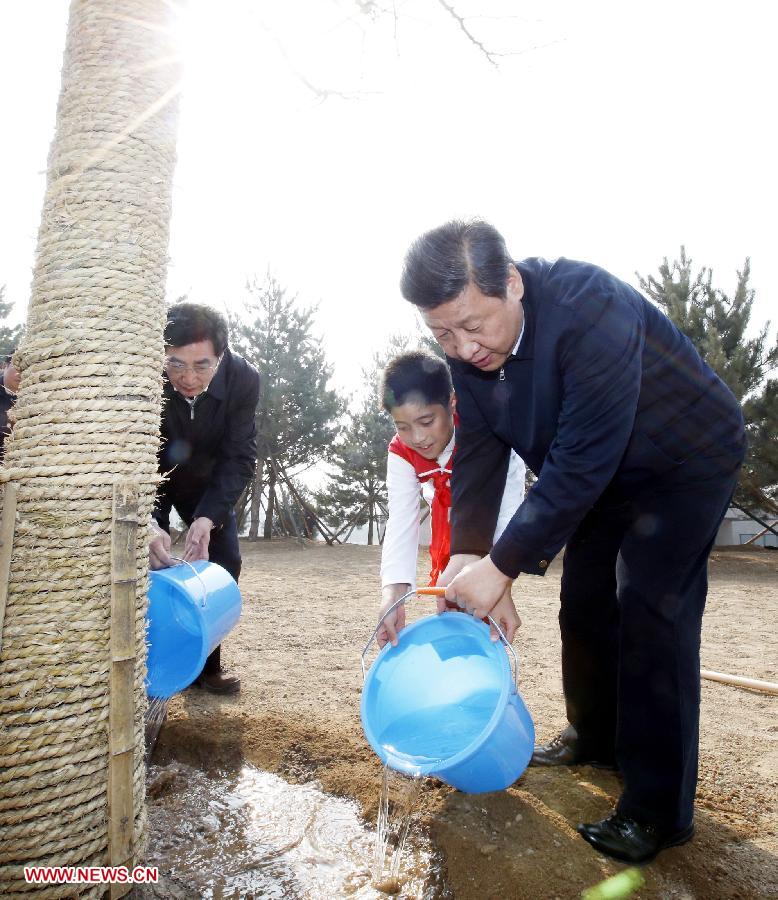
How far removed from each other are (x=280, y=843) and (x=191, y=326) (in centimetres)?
172

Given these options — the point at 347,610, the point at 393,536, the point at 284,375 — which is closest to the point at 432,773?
the point at 393,536

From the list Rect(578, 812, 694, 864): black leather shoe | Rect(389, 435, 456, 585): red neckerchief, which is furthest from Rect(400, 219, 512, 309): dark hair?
Rect(578, 812, 694, 864): black leather shoe

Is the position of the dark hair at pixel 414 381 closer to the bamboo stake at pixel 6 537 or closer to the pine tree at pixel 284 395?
the bamboo stake at pixel 6 537

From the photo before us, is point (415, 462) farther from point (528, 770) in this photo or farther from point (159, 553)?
point (528, 770)

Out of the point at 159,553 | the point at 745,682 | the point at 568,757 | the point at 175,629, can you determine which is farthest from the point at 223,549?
the point at 745,682

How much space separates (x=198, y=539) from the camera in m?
2.43

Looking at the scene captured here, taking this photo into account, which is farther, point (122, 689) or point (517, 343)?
point (517, 343)

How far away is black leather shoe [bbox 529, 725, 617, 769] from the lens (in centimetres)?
196

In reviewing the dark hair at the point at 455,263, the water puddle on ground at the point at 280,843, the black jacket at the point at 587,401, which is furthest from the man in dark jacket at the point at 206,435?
the dark hair at the point at 455,263

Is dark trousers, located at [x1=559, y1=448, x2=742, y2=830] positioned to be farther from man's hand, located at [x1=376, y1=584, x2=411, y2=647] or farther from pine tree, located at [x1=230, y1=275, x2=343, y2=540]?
pine tree, located at [x1=230, y1=275, x2=343, y2=540]

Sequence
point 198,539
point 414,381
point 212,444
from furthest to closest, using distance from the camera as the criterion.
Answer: point 212,444
point 198,539
point 414,381

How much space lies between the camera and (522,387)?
1.55 metres

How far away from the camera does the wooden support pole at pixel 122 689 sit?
132 centimetres

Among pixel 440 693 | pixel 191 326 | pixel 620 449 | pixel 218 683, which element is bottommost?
pixel 218 683
